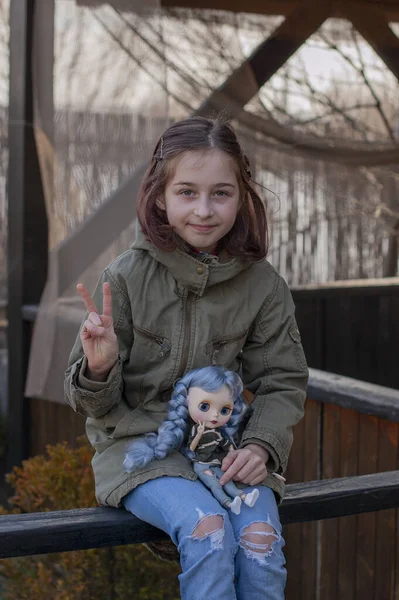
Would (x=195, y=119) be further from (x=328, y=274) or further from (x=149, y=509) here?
(x=328, y=274)

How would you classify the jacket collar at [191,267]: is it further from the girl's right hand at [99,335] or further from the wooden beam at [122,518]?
the wooden beam at [122,518]

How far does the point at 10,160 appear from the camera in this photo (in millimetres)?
4816

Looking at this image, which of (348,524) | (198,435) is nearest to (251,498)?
(198,435)

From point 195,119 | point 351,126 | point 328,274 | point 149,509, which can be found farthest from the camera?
point 328,274

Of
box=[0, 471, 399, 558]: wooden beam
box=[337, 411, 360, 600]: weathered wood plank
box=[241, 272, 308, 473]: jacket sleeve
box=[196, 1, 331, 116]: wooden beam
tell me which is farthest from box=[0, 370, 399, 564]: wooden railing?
box=[196, 1, 331, 116]: wooden beam

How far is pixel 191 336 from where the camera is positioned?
1874mm

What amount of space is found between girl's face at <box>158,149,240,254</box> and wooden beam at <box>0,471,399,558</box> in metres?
0.59

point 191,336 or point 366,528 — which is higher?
point 191,336

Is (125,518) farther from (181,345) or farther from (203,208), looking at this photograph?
(203,208)

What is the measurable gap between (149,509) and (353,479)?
0.53 metres

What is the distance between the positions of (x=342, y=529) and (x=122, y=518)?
1.38m

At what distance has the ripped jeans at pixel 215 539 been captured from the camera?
1.60 metres

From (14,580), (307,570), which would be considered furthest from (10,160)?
(307,570)

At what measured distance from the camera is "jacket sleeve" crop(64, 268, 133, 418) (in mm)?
1738
